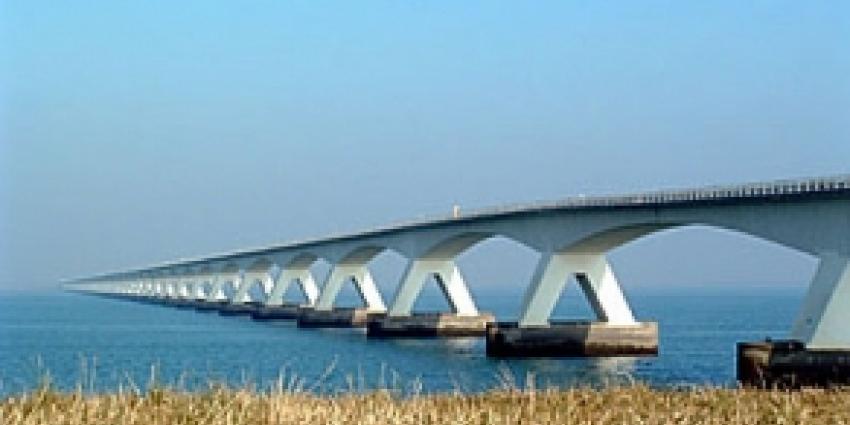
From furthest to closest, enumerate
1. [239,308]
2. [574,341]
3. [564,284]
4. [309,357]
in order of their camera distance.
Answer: [239,308] → [564,284] → [574,341] → [309,357]

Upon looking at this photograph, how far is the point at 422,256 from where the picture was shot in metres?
81.7

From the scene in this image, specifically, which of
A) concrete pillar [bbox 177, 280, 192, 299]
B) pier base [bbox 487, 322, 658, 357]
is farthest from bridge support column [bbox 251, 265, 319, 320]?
pier base [bbox 487, 322, 658, 357]

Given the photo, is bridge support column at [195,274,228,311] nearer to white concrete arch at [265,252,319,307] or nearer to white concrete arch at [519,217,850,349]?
white concrete arch at [265,252,319,307]

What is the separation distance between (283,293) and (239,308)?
11.1 m

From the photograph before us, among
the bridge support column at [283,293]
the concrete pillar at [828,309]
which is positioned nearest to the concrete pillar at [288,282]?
the bridge support column at [283,293]

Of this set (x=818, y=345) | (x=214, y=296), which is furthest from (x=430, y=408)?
(x=214, y=296)

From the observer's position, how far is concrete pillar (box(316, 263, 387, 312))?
101 metres

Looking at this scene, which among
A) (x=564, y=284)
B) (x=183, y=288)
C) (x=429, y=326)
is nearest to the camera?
(x=564, y=284)

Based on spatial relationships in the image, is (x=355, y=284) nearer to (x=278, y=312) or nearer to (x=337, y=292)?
(x=337, y=292)

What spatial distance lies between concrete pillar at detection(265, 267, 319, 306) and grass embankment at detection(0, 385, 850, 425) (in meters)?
102

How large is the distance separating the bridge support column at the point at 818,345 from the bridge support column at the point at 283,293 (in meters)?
72.4

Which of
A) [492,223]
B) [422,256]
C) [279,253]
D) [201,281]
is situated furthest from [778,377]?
[201,281]

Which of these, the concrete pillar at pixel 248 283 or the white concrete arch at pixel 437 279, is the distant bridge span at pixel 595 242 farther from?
the concrete pillar at pixel 248 283

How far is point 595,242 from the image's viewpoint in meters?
63.2
